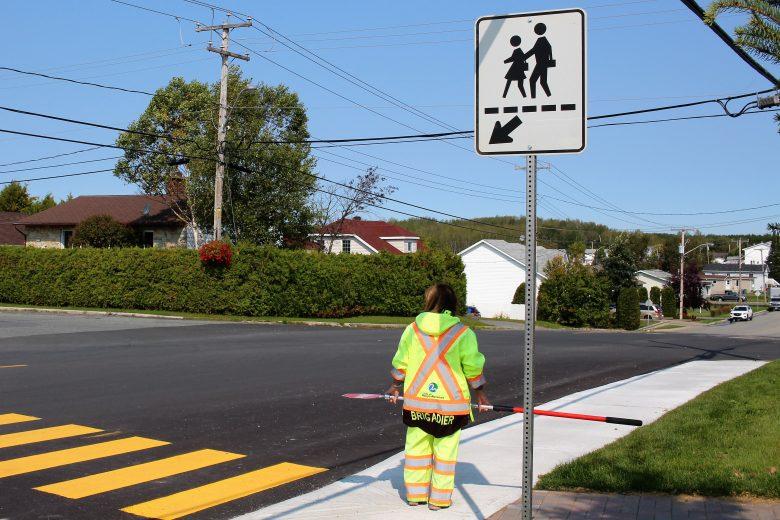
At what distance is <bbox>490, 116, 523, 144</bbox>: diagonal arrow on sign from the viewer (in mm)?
4145

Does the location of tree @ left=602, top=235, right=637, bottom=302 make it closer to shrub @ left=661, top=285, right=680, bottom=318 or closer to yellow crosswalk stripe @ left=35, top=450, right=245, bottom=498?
shrub @ left=661, top=285, right=680, bottom=318

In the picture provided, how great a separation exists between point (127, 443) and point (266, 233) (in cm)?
3593

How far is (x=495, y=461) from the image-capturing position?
26.4 feet

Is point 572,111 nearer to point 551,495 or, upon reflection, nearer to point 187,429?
point 551,495

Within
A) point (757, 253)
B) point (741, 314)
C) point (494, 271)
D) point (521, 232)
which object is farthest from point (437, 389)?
point (757, 253)

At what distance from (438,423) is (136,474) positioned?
122 inches

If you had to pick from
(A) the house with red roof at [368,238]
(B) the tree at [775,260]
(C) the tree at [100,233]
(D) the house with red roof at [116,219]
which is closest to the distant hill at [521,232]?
(B) the tree at [775,260]

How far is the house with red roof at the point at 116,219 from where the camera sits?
5269 centimetres

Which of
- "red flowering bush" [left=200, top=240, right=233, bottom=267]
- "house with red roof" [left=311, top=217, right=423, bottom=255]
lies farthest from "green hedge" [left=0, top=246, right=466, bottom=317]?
"house with red roof" [left=311, top=217, right=423, bottom=255]

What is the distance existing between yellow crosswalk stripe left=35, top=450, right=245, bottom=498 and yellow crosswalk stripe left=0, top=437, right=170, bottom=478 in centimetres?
60

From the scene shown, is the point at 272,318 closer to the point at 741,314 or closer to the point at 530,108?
the point at 530,108

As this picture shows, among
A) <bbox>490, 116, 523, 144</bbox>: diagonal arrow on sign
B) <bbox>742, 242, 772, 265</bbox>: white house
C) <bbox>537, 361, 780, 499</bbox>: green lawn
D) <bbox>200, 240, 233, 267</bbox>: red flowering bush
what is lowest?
<bbox>537, 361, 780, 499</bbox>: green lawn

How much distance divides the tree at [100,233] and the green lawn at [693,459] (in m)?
44.2

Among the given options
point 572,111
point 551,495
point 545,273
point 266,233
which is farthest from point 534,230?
point 545,273
